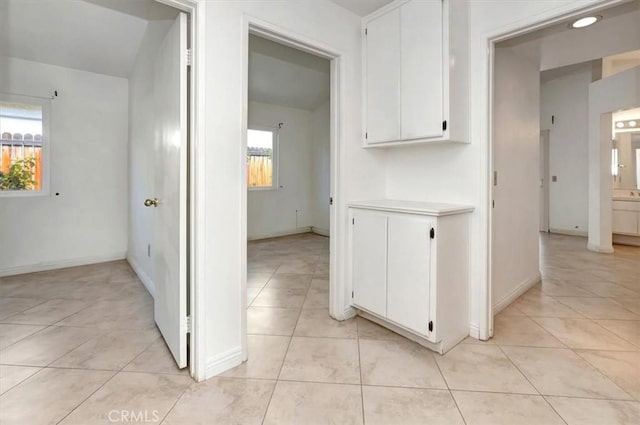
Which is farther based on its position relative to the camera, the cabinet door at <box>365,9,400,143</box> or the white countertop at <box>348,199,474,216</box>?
the cabinet door at <box>365,9,400,143</box>

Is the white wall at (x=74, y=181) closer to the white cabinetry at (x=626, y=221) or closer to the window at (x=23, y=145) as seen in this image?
the window at (x=23, y=145)

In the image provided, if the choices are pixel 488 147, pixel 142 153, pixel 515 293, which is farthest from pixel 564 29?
pixel 142 153

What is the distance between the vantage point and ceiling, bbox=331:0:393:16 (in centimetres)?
222

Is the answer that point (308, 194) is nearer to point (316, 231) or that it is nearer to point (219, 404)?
point (316, 231)

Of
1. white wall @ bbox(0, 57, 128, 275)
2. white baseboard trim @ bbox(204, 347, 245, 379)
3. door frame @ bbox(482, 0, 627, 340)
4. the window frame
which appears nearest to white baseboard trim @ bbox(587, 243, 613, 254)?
door frame @ bbox(482, 0, 627, 340)

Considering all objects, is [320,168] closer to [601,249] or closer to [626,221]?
[601,249]

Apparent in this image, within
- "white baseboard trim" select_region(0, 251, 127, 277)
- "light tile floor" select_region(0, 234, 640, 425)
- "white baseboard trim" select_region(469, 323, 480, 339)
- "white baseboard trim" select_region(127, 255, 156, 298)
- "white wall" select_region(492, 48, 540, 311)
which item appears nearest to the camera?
"light tile floor" select_region(0, 234, 640, 425)

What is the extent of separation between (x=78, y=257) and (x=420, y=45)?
4.47 metres

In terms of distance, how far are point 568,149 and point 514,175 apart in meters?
4.85

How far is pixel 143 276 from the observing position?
327cm

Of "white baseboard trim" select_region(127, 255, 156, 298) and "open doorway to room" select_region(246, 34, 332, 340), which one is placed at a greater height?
"open doorway to room" select_region(246, 34, 332, 340)

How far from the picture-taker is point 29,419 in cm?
138

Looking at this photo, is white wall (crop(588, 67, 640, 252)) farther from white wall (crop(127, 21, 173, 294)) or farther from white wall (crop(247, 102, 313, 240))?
white wall (crop(127, 21, 173, 294))

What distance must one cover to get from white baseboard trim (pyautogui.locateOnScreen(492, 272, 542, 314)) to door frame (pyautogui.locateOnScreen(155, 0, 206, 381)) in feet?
6.61
